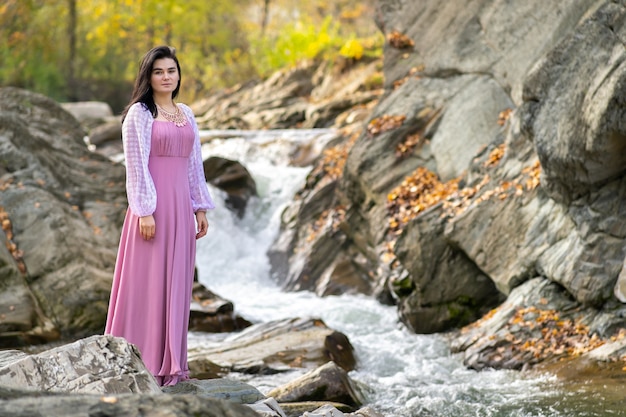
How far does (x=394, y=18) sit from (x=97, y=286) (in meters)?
6.81

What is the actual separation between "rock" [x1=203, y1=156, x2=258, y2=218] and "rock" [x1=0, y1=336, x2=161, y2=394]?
1095cm

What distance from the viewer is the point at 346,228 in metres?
12.6

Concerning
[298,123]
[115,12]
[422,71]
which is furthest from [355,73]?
[115,12]

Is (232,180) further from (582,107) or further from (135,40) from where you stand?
(135,40)

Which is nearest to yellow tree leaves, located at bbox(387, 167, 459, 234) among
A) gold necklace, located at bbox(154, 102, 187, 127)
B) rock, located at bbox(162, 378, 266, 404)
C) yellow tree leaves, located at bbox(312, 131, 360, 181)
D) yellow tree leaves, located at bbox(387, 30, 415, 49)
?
yellow tree leaves, located at bbox(312, 131, 360, 181)

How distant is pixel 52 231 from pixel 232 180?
572 cm

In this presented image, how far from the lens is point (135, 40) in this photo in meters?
33.7

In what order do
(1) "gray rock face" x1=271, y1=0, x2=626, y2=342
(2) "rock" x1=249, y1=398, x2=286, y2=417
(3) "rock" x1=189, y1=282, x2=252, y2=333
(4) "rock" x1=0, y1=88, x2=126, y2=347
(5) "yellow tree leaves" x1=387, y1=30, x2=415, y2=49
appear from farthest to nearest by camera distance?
(5) "yellow tree leaves" x1=387, y1=30, x2=415, y2=49 → (3) "rock" x1=189, y1=282, x2=252, y2=333 → (4) "rock" x1=0, y1=88, x2=126, y2=347 → (1) "gray rock face" x1=271, y1=0, x2=626, y2=342 → (2) "rock" x1=249, y1=398, x2=286, y2=417

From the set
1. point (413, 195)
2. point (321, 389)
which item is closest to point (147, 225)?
point (321, 389)

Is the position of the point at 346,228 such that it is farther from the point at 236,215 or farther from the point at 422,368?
the point at 422,368

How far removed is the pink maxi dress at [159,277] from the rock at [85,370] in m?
1.02

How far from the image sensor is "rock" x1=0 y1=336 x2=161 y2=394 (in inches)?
149

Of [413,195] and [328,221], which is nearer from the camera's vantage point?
[413,195]

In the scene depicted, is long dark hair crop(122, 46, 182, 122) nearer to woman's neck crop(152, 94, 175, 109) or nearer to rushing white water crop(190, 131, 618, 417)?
woman's neck crop(152, 94, 175, 109)
